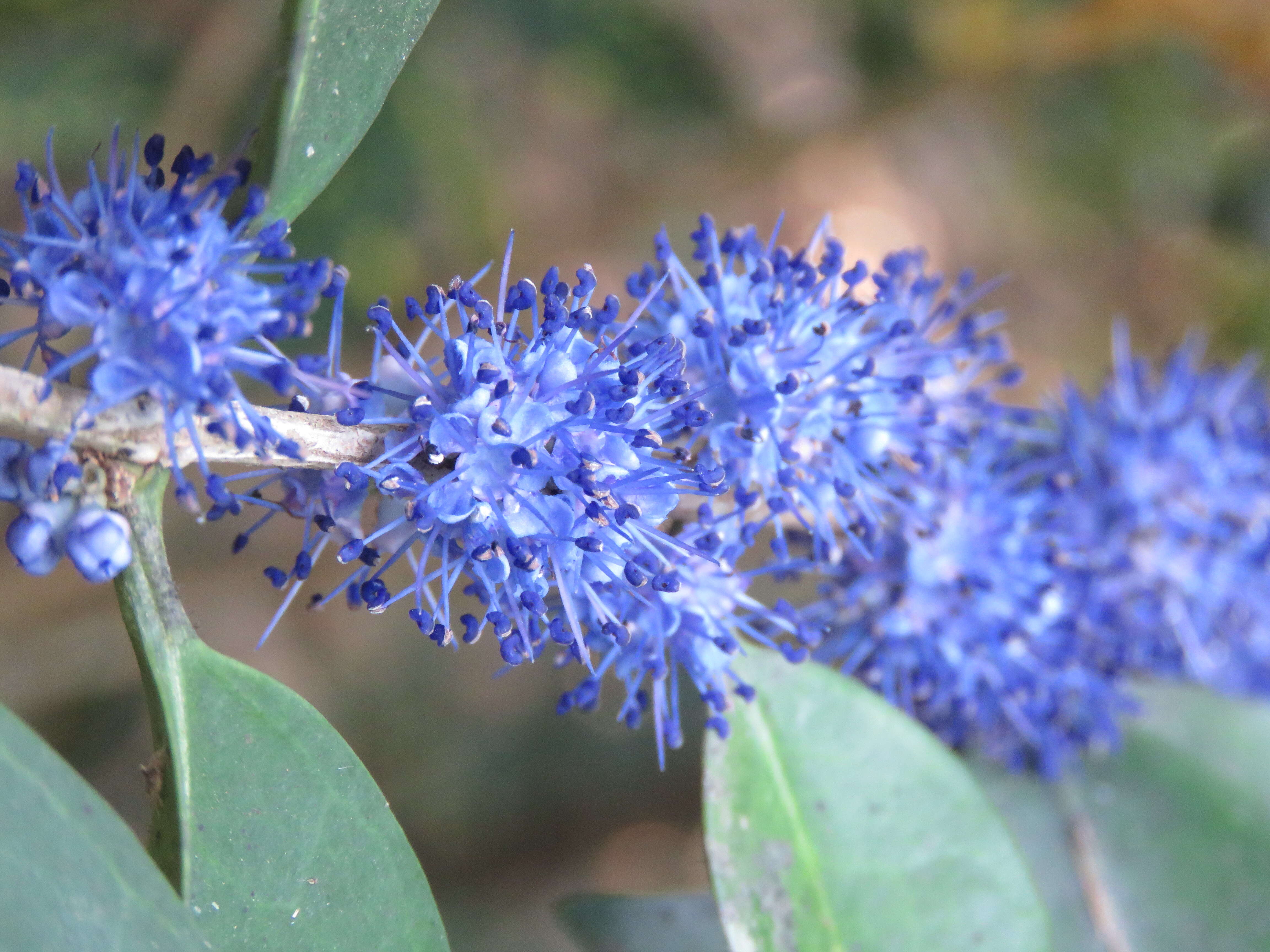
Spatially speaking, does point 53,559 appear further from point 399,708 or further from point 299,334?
point 399,708

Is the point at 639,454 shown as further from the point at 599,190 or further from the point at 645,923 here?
the point at 599,190

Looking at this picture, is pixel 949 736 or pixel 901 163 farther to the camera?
pixel 901 163

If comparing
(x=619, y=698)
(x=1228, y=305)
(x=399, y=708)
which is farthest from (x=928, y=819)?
(x=1228, y=305)

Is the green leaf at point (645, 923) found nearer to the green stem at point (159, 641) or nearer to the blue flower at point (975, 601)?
the blue flower at point (975, 601)

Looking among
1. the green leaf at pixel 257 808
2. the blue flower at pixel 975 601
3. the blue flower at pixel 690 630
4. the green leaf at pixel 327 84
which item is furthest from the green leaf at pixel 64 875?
the blue flower at pixel 975 601

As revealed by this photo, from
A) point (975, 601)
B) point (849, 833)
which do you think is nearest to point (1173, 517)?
point (975, 601)

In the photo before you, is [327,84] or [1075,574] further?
[1075,574]
